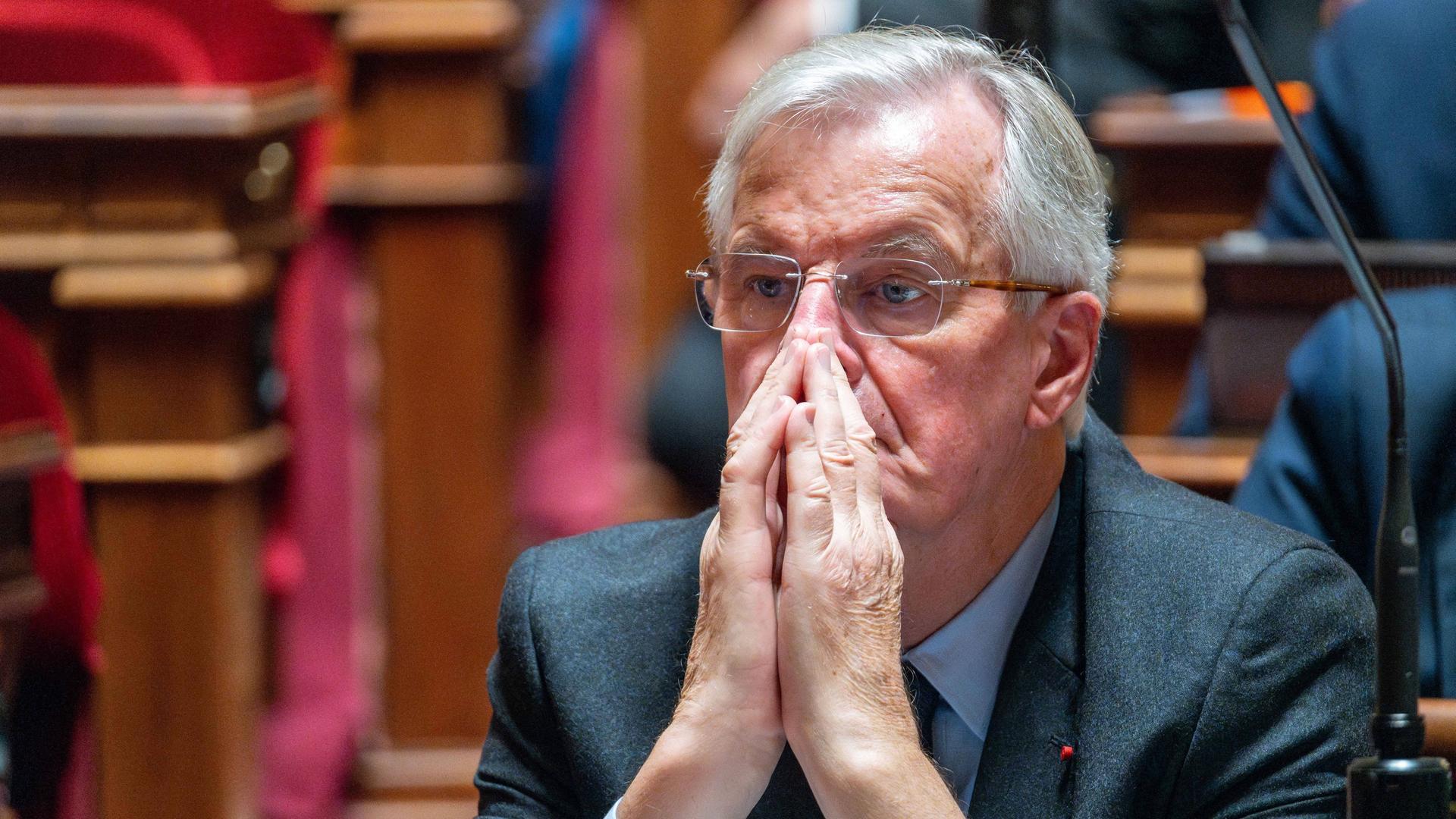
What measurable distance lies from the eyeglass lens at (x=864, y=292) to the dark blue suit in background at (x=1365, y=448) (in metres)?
0.55

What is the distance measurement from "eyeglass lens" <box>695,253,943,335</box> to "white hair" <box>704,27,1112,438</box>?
78 mm

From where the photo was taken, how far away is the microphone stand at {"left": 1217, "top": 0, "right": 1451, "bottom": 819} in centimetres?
114

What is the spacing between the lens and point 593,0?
3807 millimetres

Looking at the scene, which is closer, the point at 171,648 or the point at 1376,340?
the point at 1376,340

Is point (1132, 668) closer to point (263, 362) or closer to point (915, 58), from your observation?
point (915, 58)

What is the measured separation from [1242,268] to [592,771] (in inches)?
42.5

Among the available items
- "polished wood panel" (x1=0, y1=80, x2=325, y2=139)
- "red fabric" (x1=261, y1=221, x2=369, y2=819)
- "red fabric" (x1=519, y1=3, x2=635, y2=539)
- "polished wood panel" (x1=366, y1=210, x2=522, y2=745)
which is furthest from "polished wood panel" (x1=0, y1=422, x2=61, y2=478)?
"red fabric" (x1=519, y1=3, x2=635, y2=539)

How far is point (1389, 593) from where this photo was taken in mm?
1191

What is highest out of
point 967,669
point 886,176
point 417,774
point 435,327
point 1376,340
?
point 886,176

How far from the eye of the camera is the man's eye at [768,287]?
1550 millimetres

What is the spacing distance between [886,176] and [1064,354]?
26 centimetres

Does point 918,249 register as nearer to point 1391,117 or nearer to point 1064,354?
point 1064,354

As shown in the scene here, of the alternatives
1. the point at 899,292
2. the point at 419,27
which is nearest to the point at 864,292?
the point at 899,292

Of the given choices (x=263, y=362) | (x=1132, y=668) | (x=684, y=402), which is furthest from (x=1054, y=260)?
(x=684, y=402)
